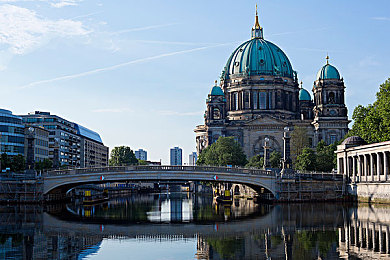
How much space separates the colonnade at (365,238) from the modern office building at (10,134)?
90.8 m

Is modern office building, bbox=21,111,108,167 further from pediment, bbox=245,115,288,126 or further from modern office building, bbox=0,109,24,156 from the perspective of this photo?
pediment, bbox=245,115,288,126

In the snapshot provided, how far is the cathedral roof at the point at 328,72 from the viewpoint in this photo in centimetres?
15050

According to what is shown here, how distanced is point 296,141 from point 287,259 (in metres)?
117

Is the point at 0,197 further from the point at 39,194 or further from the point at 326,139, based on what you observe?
the point at 326,139

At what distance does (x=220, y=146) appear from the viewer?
436ft

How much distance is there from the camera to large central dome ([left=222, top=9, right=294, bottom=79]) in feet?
562

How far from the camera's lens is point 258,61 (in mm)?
172000

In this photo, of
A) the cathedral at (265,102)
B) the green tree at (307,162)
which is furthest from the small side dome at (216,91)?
the green tree at (307,162)

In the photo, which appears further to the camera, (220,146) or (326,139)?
(326,139)

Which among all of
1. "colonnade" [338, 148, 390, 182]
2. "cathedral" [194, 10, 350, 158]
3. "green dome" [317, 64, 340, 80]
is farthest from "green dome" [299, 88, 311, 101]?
"colonnade" [338, 148, 390, 182]

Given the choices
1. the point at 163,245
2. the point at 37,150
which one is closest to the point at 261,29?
the point at 37,150

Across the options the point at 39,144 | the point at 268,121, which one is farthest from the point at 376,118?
the point at 39,144

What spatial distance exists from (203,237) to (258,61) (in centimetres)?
13297

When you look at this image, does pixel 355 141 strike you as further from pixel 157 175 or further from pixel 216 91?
pixel 216 91
